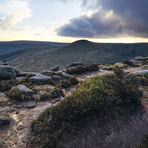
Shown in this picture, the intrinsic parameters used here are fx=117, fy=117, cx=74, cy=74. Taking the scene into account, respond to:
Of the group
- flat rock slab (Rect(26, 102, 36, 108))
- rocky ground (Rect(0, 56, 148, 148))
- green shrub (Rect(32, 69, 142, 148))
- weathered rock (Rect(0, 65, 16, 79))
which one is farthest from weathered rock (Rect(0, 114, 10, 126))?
weathered rock (Rect(0, 65, 16, 79))

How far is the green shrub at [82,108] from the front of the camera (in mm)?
4223

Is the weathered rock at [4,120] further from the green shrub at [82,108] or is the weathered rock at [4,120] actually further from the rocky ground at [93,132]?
the green shrub at [82,108]

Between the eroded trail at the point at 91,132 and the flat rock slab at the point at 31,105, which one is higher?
the eroded trail at the point at 91,132

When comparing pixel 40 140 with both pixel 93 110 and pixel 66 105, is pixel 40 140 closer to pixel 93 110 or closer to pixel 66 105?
pixel 66 105

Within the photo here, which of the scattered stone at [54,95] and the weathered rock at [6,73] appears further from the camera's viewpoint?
the weathered rock at [6,73]

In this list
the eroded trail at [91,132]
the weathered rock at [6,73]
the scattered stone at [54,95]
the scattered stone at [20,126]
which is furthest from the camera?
the weathered rock at [6,73]

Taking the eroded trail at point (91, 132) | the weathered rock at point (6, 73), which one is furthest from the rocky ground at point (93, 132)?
the weathered rock at point (6, 73)

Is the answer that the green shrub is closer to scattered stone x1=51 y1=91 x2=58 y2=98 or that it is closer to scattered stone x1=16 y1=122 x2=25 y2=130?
scattered stone x1=16 y1=122 x2=25 y2=130

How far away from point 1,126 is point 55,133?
7.46ft

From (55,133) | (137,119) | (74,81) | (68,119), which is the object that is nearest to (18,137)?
(55,133)

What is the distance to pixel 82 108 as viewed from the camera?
4805 millimetres

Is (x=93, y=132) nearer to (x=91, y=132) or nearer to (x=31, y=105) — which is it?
(x=91, y=132)

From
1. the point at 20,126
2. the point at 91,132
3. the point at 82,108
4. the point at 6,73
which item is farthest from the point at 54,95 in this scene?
the point at 6,73

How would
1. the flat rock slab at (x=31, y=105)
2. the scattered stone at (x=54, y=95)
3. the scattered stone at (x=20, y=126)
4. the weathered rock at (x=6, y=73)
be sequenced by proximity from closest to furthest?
the scattered stone at (x=20, y=126)
the flat rock slab at (x=31, y=105)
the scattered stone at (x=54, y=95)
the weathered rock at (x=6, y=73)
